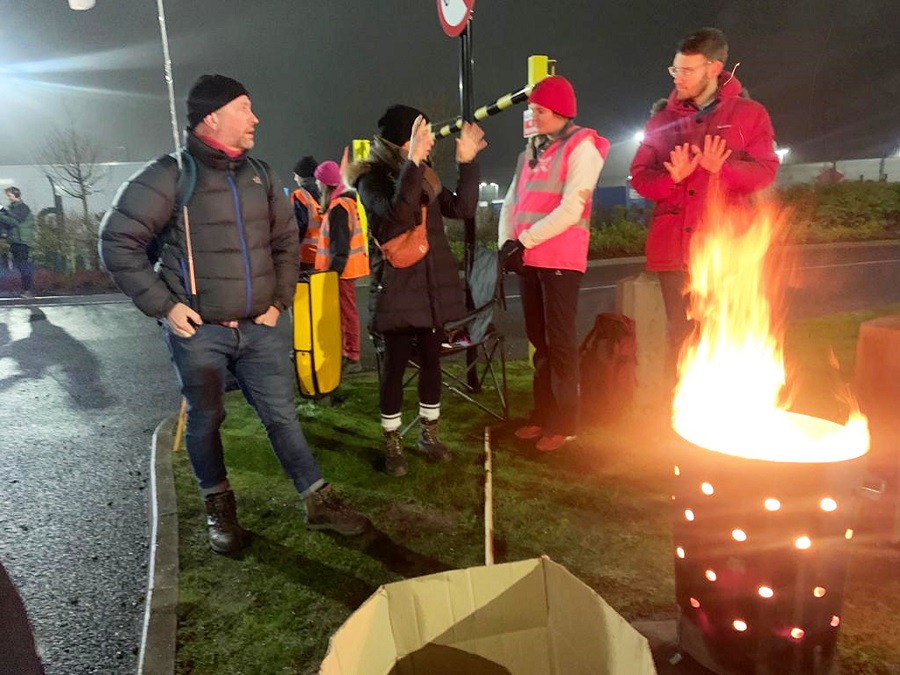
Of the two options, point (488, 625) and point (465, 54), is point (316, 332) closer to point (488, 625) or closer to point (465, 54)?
point (465, 54)

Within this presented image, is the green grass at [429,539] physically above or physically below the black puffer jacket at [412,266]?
below

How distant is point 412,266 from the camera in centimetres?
395

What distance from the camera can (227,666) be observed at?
256cm

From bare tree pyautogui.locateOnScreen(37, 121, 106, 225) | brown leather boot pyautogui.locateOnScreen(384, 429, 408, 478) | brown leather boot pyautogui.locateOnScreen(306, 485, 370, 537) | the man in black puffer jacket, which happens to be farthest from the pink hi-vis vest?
bare tree pyautogui.locateOnScreen(37, 121, 106, 225)

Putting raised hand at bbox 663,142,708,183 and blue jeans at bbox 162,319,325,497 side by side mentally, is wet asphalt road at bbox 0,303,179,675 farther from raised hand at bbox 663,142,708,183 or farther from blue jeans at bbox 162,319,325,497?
raised hand at bbox 663,142,708,183

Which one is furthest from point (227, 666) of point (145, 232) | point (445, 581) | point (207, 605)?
point (145, 232)

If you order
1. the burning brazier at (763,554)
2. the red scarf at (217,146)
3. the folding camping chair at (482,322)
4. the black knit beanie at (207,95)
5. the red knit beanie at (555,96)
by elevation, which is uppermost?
the red knit beanie at (555,96)

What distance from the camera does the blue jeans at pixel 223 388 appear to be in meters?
3.19

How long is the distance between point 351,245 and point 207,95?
127 inches

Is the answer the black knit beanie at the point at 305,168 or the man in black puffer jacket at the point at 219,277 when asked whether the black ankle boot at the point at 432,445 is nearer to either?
the man in black puffer jacket at the point at 219,277

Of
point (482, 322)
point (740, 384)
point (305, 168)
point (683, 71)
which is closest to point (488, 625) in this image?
point (740, 384)

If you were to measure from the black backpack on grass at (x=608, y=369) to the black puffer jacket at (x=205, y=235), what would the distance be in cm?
241

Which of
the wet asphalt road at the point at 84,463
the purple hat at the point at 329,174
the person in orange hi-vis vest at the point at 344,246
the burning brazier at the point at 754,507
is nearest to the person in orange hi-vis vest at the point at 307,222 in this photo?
the person in orange hi-vis vest at the point at 344,246

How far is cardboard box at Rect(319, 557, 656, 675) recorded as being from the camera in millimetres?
1597
